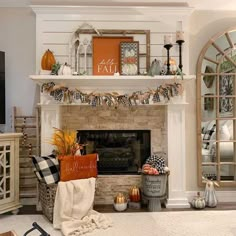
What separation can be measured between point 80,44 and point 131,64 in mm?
683

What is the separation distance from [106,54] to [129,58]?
0.30 metres

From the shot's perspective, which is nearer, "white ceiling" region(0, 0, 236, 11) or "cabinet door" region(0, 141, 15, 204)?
"cabinet door" region(0, 141, 15, 204)

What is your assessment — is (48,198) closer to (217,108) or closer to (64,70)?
(64,70)

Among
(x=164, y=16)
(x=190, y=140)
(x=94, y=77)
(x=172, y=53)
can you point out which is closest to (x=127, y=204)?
(x=190, y=140)

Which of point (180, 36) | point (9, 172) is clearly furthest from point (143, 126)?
point (9, 172)

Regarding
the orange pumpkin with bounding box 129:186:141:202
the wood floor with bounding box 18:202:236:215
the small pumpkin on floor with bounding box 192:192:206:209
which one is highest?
the orange pumpkin with bounding box 129:186:141:202

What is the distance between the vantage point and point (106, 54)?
3.59 meters

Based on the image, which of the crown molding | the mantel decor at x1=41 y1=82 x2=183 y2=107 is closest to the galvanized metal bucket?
the mantel decor at x1=41 y1=82 x2=183 y2=107

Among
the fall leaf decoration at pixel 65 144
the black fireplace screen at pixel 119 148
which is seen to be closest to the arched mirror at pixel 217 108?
the black fireplace screen at pixel 119 148

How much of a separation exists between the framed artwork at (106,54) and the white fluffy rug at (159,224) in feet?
5.66

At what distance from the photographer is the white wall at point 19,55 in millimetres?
3643

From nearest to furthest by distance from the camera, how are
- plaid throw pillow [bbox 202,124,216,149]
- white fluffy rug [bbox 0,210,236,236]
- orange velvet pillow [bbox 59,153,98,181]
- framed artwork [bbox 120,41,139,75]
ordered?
white fluffy rug [bbox 0,210,236,236]
orange velvet pillow [bbox 59,153,98,181]
framed artwork [bbox 120,41,139,75]
plaid throw pillow [bbox 202,124,216,149]

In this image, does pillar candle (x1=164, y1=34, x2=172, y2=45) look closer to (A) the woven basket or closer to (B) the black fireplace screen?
(B) the black fireplace screen

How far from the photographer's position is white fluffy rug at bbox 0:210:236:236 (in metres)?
2.70
